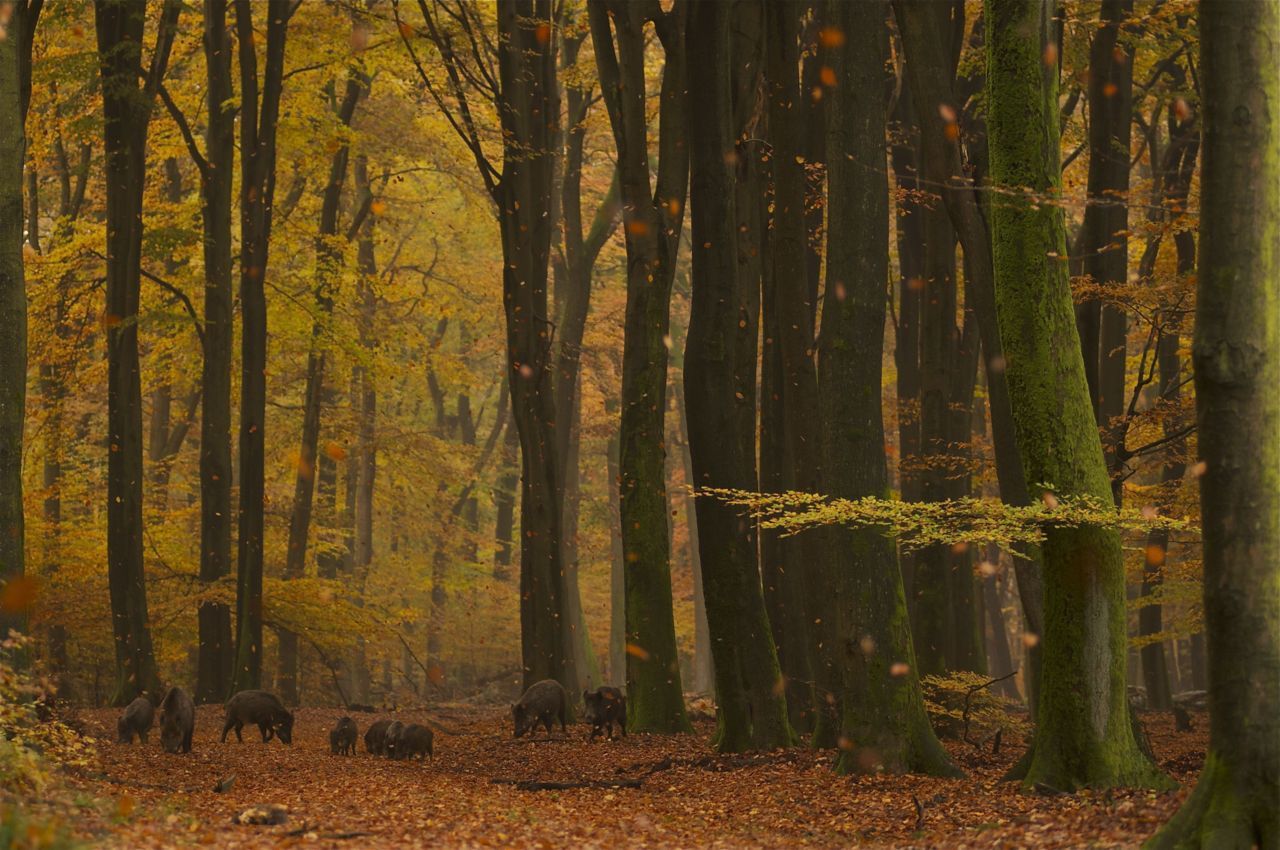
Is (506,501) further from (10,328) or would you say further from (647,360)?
(10,328)

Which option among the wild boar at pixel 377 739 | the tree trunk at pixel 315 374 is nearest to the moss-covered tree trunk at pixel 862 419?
the wild boar at pixel 377 739

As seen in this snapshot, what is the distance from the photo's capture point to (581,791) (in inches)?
495

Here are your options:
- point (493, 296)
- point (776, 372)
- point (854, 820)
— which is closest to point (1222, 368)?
point (854, 820)

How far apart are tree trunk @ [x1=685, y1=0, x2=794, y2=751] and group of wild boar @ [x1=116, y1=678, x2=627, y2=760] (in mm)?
2181

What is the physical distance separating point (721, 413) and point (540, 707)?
4650 millimetres

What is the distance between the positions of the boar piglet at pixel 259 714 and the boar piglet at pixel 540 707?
2.75m

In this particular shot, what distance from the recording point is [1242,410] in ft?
23.9

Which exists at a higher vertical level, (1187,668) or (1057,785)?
(1057,785)

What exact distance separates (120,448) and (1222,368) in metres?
16.1

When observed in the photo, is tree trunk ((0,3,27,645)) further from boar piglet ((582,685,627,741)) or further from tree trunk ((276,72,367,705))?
tree trunk ((276,72,367,705))

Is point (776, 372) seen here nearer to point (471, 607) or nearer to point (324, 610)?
point (324, 610)

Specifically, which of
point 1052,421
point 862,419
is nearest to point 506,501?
point 862,419

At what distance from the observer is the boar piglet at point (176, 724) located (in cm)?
1423

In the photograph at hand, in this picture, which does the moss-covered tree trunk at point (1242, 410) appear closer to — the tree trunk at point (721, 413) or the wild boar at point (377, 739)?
the tree trunk at point (721, 413)
